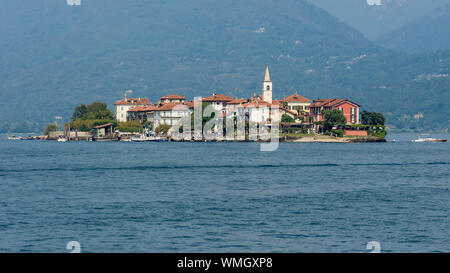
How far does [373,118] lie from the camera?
375 ft

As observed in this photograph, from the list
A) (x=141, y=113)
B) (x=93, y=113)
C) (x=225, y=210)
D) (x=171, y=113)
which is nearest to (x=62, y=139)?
(x=93, y=113)

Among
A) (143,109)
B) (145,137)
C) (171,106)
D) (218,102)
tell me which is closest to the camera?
(145,137)

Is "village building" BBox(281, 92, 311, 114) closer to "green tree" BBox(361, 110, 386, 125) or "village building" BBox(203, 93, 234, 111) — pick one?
"village building" BBox(203, 93, 234, 111)

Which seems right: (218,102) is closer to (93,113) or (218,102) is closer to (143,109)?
(143,109)

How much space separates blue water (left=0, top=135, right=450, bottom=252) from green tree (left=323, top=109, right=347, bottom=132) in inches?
2341

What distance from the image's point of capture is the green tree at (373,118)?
11388 centimetres

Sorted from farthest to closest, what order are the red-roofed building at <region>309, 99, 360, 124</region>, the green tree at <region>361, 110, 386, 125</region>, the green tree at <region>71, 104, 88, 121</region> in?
the green tree at <region>71, 104, 88, 121</region>, the red-roofed building at <region>309, 99, 360, 124</region>, the green tree at <region>361, 110, 386, 125</region>

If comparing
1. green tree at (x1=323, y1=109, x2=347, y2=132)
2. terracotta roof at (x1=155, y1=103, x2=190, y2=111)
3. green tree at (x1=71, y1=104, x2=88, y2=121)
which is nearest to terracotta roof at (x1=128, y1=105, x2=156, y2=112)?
terracotta roof at (x1=155, y1=103, x2=190, y2=111)

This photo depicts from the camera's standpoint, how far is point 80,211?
87.5 feet

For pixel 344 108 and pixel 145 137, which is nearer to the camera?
pixel 344 108

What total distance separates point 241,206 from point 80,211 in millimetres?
6584

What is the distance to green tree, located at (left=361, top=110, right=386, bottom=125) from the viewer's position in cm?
11388

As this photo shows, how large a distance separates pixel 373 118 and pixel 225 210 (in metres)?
91.4
